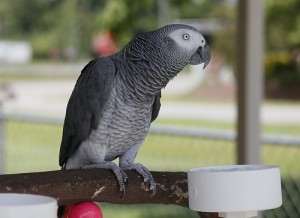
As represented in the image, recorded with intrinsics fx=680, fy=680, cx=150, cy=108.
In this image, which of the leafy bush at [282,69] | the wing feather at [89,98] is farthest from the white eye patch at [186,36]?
the leafy bush at [282,69]

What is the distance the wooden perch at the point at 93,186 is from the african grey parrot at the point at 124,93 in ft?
0.26

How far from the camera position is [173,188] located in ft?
4.31

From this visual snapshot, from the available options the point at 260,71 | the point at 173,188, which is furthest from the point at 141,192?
the point at 260,71

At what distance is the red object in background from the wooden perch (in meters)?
3.55

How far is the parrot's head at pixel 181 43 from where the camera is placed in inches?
54.6

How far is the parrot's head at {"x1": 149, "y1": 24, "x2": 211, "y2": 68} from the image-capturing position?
1.39 meters

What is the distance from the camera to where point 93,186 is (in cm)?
121

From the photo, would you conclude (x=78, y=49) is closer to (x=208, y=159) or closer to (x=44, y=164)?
(x=44, y=164)

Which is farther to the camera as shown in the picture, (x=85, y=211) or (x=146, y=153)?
(x=146, y=153)

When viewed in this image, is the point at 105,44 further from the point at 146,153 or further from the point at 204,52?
the point at 204,52

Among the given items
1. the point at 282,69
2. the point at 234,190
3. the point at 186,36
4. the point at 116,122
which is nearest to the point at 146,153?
the point at 282,69

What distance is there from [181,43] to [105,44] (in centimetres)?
368

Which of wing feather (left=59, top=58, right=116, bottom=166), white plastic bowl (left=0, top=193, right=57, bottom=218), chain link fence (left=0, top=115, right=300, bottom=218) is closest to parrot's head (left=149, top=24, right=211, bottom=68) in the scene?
wing feather (left=59, top=58, right=116, bottom=166)

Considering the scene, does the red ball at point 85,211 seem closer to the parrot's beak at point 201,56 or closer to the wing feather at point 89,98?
the wing feather at point 89,98
